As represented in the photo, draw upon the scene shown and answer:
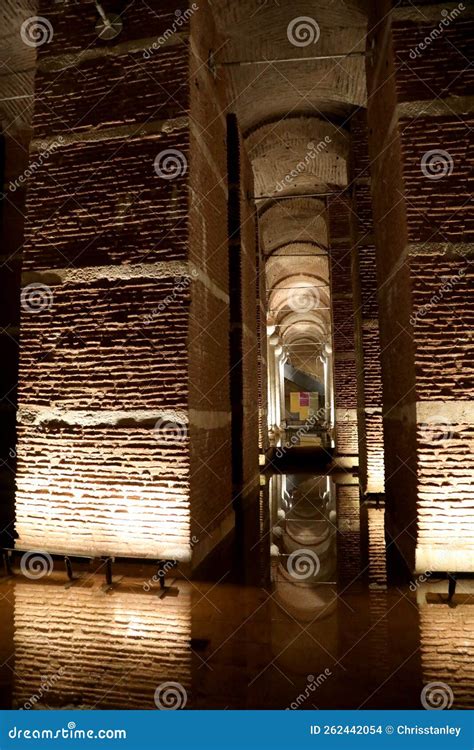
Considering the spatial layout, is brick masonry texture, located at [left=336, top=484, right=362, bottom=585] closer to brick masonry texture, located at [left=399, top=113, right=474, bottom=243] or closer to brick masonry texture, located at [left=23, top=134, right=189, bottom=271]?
brick masonry texture, located at [left=399, top=113, right=474, bottom=243]

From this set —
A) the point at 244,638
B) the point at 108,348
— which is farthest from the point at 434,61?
the point at 244,638

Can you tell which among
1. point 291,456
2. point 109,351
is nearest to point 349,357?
point 291,456

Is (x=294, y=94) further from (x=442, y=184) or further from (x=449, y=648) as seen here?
(x=449, y=648)

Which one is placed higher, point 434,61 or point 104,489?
point 434,61

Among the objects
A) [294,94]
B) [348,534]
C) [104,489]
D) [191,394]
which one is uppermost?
[294,94]

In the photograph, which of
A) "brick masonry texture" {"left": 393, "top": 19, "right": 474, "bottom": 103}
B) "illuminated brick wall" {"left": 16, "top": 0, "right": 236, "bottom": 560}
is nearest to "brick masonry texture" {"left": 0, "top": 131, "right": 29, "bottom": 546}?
"illuminated brick wall" {"left": 16, "top": 0, "right": 236, "bottom": 560}

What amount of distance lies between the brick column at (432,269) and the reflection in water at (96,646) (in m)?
2.59

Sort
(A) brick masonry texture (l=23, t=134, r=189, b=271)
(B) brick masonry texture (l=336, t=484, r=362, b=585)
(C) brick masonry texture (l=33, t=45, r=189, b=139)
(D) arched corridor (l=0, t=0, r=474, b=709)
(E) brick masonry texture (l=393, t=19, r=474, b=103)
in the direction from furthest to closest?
(C) brick masonry texture (l=33, t=45, r=189, b=139), (A) brick masonry texture (l=23, t=134, r=189, b=271), (B) brick masonry texture (l=336, t=484, r=362, b=585), (E) brick masonry texture (l=393, t=19, r=474, b=103), (D) arched corridor (l=0, t=0, r=474, b=709)

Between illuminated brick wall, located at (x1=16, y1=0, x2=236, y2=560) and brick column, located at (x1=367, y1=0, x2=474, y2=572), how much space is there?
2310 mm

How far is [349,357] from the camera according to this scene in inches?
541

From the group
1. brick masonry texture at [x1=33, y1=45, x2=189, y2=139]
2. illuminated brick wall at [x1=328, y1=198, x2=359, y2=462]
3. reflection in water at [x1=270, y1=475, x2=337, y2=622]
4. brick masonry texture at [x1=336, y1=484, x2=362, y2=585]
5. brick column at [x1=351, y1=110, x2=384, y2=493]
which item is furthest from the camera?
illuminated brick wall at [x1=328, y1=198, x2=359, y2=462]

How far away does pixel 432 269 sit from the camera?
4992 mm

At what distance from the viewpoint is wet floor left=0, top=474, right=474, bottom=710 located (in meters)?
2.96

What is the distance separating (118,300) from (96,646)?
135 inches
